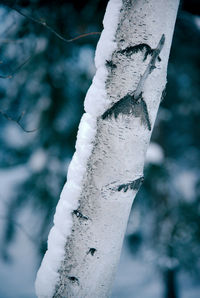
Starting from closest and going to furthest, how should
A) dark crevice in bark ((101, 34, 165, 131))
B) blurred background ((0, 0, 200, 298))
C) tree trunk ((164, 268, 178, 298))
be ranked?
dark crevice in bark ((101, 34, 165, 131)) < blurred background ((0, 0, 200, 298)) < tree trunk ((164, 268, 178, 298))

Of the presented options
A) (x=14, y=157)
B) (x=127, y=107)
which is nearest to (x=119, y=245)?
(x=127, y=107)

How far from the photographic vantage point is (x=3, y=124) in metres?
2.28

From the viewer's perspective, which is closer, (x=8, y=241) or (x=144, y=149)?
(x=144, y=149)

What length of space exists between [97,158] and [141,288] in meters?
3.68

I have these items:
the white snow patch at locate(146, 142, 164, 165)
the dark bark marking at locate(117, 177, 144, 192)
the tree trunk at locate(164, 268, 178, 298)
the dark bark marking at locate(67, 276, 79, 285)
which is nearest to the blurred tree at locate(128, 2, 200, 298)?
the white snow patch at locate(146, 142, 164, 165)

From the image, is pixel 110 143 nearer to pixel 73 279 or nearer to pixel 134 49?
pixel 134 49

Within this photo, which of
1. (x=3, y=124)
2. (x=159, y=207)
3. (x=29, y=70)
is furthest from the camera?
(x=3, y=124)

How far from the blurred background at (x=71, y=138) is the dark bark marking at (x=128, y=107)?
140cm

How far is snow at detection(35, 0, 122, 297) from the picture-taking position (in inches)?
19.8

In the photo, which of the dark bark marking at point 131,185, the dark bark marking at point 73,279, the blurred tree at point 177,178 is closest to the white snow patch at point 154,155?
the blurred tree at point 177,178

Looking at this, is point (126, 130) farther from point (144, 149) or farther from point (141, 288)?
point (141, 288)

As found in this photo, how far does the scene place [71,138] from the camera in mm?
1977

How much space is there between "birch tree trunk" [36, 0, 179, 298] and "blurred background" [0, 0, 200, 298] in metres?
1.28

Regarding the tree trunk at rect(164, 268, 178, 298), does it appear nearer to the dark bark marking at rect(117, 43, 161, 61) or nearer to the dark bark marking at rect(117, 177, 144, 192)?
the dark bark marking at rect(117, 177, 144, 192)
